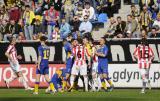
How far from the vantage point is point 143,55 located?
1059 inches

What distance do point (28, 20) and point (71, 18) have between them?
2.15 metres

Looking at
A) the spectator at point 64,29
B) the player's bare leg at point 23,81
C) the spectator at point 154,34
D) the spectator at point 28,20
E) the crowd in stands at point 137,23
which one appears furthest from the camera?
the spectator at point 28,20

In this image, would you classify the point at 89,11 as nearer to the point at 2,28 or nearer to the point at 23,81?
the point at 2,28

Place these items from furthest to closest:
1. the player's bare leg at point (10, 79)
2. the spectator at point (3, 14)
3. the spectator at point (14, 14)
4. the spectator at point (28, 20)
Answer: the spectator at point (3, 14), the spectator at point (14, 14), the spectator at point (28, 20), the player's bare leg at point (10, 79)

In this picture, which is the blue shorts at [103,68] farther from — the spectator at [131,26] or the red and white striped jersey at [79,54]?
the spectator at [131,26]

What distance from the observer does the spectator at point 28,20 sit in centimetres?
3291

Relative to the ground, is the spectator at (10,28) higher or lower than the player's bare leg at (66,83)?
higher

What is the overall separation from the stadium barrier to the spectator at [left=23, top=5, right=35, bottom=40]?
2.05 metres

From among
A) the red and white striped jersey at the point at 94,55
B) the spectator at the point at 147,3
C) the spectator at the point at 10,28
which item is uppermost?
the spectator at the point at 147,3

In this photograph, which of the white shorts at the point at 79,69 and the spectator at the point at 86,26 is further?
the spectator at the point at 86,26

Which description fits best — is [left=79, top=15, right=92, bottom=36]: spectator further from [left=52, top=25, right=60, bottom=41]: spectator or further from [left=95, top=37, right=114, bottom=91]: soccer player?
[left=95, top=37, right=114, bottom=91]: soccer player

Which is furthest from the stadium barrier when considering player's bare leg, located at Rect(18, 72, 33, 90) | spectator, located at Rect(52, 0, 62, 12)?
spectator, located at Rect(52, 0, 62, 12)

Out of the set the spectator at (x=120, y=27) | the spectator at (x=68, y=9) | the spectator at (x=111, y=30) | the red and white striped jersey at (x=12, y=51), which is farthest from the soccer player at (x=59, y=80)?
the spectator at (x=68, y=9)

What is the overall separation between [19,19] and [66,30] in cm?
316
